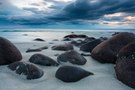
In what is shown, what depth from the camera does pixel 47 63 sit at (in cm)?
390

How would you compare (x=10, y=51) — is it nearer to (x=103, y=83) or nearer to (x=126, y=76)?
(x=103, y=83)

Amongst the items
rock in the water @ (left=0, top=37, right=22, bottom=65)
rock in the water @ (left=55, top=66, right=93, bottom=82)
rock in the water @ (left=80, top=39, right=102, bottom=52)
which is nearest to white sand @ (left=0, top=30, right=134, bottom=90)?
rock in the water @ (left=55, top=66, right=93, bottom=82)

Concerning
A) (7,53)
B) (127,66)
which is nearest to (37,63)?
(7,53)

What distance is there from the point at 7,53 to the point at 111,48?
215 cm

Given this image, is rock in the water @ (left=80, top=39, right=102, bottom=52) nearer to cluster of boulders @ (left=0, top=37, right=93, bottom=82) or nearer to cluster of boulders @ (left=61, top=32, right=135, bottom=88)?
cluster of boulders @ (left=61, top=32, right=135, bottom=88)

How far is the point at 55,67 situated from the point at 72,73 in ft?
2.29

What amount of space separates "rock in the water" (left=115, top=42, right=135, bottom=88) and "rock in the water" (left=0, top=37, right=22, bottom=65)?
6.74 feet

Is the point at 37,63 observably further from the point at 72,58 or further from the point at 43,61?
the point at 72,58

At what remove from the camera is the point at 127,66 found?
3068 mm

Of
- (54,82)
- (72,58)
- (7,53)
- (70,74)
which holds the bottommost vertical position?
(54,82)

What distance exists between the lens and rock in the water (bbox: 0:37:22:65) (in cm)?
384

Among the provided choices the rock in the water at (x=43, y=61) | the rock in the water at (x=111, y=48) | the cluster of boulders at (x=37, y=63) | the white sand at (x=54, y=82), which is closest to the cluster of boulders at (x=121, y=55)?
the rock in the water at (x=111, y=48)

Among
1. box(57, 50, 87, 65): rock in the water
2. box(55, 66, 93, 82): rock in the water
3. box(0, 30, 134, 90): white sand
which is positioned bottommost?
box(0, 30, 134, 90): white sand

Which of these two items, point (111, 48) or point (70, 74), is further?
point (111, 48)
